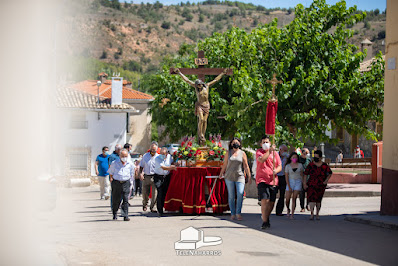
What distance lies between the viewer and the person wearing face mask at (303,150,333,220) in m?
15.7

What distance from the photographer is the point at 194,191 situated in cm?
1673

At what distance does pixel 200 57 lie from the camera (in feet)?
65.6

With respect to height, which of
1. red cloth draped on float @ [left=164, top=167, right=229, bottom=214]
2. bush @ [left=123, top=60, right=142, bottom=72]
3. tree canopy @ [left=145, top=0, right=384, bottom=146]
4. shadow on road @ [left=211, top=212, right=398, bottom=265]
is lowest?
shadow on road @ [left=211, top=212, right=398, bottom=265]

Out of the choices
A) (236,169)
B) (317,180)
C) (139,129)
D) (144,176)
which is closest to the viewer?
(236,169)

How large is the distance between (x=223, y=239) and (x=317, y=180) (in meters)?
4.75

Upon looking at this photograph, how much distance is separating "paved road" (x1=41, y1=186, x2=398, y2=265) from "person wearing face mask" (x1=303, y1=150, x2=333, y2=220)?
49cm

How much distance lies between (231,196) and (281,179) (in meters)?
1.75

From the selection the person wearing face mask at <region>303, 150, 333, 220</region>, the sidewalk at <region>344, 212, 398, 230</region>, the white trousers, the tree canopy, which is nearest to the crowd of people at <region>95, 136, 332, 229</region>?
the person wearing face mask at <region>303, 150, 333, 220</region>

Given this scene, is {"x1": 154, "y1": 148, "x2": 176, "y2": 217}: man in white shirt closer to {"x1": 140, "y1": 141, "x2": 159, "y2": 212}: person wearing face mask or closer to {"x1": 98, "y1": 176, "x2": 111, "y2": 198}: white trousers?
{"x1": 140, "y1": 141, "x2": 159, "y2": 212}: person wearing face mask

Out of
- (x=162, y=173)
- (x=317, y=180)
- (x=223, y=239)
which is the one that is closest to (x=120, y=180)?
(x=162, y=173)

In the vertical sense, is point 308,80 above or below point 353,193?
above

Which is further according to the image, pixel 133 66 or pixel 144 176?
pixel 133 66

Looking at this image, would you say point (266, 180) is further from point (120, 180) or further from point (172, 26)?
point (172, 26)

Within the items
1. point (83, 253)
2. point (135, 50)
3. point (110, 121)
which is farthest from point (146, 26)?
point (83, 253)
